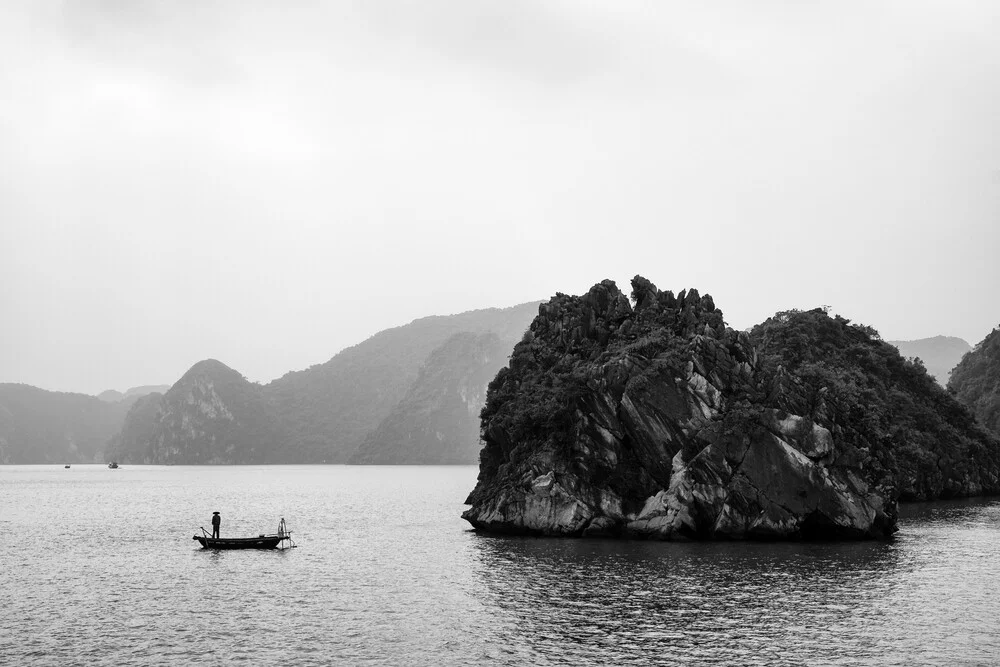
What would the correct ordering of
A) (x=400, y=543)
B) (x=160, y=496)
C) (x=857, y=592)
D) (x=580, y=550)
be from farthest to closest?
(x=160, y=496)
(x=400, y=543)
(x=580, y=550)
(x=857, y=592)

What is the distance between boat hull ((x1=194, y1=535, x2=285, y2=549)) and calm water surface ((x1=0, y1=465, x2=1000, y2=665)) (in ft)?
5.36

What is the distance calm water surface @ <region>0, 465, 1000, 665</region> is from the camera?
36.9 meters

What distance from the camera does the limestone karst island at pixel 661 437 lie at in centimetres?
7106

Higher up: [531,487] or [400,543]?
[531,487]


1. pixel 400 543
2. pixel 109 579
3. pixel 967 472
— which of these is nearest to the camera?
pixel 109 579

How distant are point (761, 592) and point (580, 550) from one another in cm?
1947

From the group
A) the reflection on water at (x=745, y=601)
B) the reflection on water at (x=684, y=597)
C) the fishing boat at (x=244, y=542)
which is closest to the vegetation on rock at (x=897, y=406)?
the reflection on water at (x=745, y=601)

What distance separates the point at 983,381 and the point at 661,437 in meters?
135

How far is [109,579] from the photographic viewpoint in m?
56.1

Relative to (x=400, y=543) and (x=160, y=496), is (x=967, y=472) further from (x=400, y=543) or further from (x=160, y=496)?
(x=160, y=496)

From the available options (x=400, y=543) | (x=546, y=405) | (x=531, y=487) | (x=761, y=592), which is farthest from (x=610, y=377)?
(x=761, y=592)

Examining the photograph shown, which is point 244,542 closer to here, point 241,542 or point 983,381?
point 241,542

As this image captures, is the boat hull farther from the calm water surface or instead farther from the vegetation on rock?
the vegetation on rock

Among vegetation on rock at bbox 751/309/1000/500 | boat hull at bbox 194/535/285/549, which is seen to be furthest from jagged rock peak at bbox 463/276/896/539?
vegetation on rock at bbox 751/309/1000/500
